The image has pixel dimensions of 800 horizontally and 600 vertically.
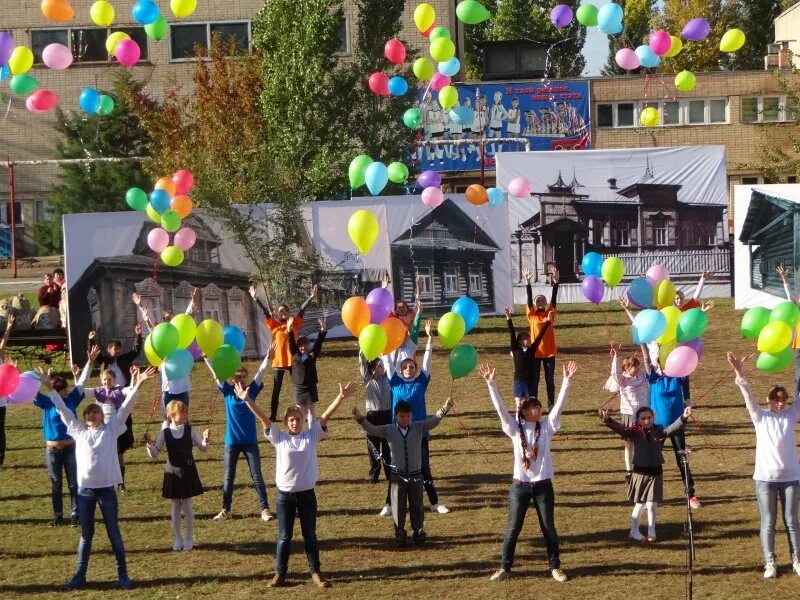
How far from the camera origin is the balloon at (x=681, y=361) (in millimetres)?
10656

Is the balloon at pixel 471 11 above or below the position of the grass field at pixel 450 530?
above

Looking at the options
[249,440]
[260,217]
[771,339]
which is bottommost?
[249,440]

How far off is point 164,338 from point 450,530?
3.35 m

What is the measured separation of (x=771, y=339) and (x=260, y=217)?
542 inches

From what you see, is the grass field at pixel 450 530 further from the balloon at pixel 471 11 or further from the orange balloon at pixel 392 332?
the balloon at pixel 471 11

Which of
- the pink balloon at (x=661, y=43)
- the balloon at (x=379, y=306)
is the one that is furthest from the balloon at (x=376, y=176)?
the pink balloon at (x=661, y=43)

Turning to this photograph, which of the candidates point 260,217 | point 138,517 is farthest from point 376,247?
point 138,517

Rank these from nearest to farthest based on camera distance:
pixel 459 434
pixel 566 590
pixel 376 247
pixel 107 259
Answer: pixel 566 590 → pixel 459 434 → pixel 107 259 → pixel 376 247

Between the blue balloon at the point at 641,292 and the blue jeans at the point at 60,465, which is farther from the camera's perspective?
the blue balloon at the point at 641,292

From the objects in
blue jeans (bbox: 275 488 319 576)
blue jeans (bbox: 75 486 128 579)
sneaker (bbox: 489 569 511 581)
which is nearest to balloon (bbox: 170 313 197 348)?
blue jeans (bbox: 75 486 128 579)

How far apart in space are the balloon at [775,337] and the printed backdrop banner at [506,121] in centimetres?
2712

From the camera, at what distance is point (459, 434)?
605 inches

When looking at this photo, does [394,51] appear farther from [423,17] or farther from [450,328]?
[450,328]

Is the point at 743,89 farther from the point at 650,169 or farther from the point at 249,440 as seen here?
the point at 249,440
